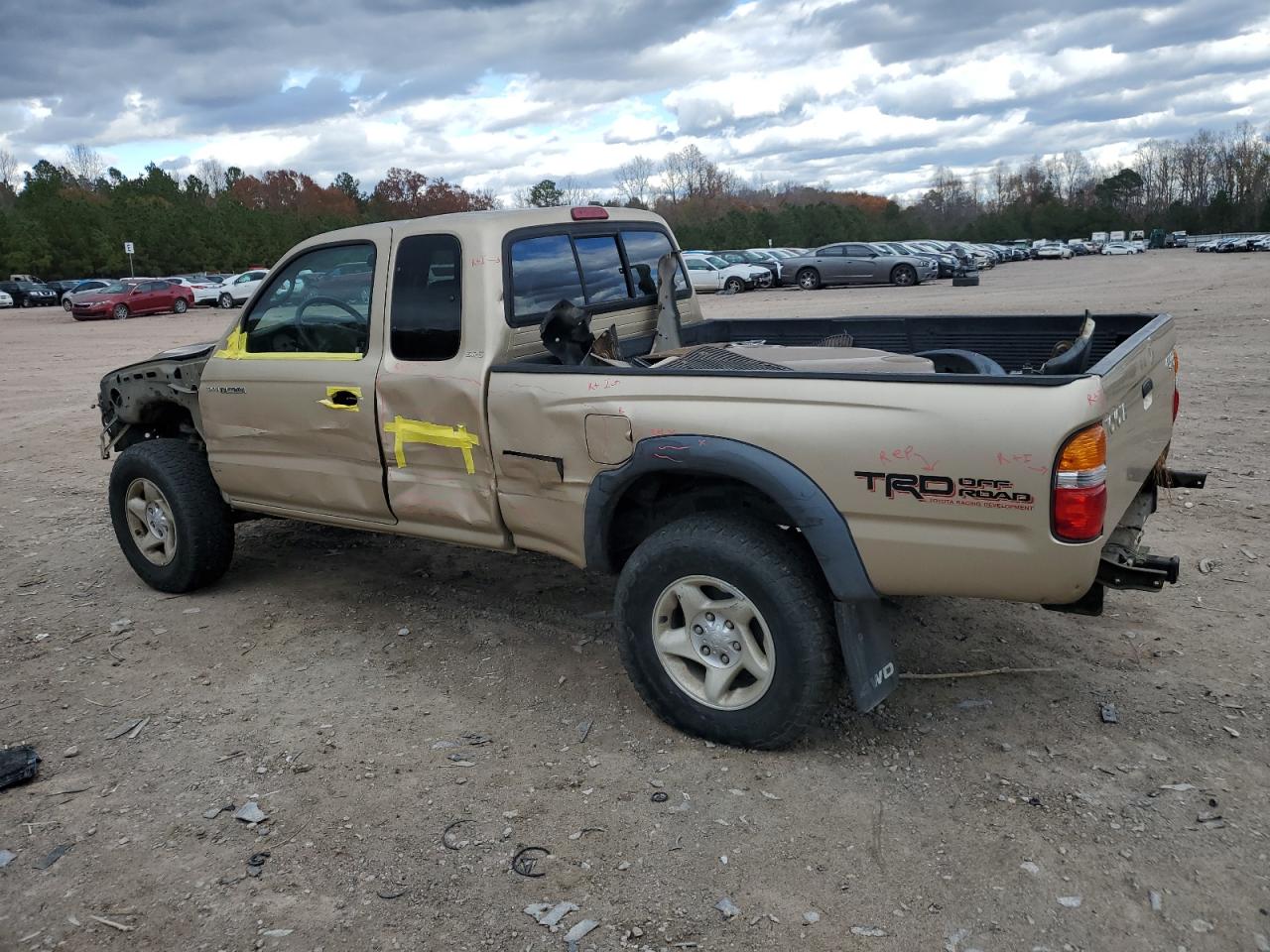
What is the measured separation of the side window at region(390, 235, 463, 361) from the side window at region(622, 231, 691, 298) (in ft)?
3.65

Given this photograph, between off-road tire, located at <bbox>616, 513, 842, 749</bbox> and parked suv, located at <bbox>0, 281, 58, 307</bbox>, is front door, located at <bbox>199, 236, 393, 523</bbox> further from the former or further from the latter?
parked suv, located at <bbox>0, 281, 58, 307</bbox>

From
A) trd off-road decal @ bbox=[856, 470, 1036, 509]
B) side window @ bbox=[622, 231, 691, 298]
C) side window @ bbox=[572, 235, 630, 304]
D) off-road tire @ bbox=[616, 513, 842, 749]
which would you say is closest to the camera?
trd off-road decal @ bbox=[856, 470, 1036, 509]

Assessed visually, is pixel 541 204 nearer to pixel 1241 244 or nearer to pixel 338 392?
pixel 338 392

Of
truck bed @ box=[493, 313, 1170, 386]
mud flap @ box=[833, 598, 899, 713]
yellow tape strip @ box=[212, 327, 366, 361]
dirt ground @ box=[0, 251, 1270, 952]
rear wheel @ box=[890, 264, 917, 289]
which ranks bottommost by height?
dirt ground @ box=[0, 251, 1270, 952]

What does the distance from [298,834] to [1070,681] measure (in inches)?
118

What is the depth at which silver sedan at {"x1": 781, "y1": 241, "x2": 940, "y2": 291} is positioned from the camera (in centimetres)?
3291

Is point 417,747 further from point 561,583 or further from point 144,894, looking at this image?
point 561,583

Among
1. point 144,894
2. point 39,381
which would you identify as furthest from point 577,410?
point 39,381

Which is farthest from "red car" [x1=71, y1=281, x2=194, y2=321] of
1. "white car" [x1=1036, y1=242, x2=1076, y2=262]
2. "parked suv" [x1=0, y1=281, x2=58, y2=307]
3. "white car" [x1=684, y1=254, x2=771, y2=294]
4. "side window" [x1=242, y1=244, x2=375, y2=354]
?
"white car" [x1=1036, y1=242, x2=1076, y2=262]

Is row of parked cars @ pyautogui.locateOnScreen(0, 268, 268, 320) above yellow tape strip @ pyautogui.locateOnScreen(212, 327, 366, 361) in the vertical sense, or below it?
above

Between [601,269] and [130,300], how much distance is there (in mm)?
33546

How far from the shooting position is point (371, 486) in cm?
464

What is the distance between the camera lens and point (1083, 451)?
2.91 m

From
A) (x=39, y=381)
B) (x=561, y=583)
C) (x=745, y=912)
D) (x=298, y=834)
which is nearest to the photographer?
(x=745, y=912)
